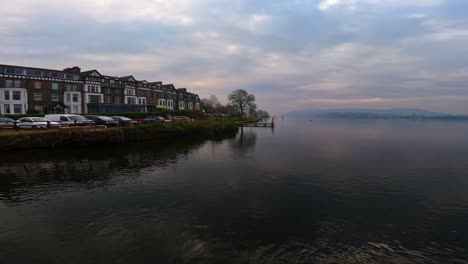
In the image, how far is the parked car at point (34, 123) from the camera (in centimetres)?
3466

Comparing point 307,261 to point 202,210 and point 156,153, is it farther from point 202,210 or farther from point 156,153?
point 156,153

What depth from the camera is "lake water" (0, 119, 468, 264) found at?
1005cm

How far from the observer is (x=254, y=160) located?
97.8ft

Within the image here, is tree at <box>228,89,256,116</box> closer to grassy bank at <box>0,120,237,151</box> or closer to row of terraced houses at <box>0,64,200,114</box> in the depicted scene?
row of terraced houses at <box>0,64,200,114</box>

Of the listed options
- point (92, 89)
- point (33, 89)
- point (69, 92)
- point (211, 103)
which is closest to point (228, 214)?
point (33, 89)

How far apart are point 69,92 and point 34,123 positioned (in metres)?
40.3

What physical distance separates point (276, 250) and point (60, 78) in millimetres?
78102

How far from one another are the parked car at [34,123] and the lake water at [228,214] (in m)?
11.1

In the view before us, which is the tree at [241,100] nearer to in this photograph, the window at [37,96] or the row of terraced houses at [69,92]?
the row of terraced houses at [69,92]

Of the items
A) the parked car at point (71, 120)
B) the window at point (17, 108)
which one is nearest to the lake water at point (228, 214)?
the parked car at point (71, 120)

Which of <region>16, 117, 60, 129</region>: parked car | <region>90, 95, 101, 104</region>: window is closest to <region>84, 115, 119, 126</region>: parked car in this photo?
<region>16, 117, 60, 129</region>: parked car

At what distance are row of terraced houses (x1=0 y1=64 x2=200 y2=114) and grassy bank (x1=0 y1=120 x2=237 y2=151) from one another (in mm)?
33724

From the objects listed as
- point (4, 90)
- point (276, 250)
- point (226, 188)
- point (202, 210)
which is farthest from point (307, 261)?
point (4, 90)

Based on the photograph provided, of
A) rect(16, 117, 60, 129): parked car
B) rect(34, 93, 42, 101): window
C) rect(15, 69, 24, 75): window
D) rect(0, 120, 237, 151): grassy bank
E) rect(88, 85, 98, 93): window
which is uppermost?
rect(15, 69, 24, 75): window
